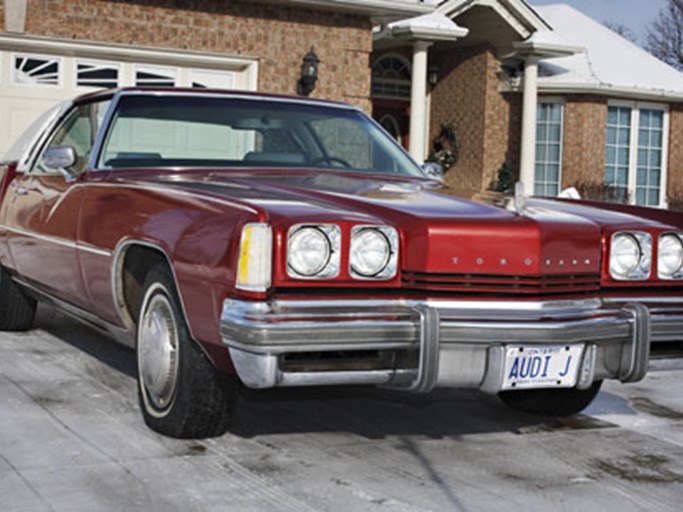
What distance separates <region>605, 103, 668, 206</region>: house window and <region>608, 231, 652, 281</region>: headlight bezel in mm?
15693

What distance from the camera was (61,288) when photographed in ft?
18.2

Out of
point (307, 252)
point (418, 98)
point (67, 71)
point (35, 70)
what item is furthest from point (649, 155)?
point (307, 252)

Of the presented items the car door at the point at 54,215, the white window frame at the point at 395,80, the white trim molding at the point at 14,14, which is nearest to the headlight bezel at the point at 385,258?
the car door at the point at 54,215

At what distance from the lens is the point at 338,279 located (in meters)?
3.80

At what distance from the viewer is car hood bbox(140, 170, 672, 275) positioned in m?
3.91

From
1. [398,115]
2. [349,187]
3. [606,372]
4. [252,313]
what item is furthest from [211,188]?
[398,115]

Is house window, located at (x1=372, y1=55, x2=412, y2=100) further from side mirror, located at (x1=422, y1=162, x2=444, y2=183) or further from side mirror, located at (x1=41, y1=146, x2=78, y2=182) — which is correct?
side mirror, located at (x1=41, y1=146, x2=78, y2=182)

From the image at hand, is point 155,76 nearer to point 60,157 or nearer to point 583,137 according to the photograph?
point 60,157

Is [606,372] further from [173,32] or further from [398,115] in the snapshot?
[398,115]

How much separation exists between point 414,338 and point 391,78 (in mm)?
15385

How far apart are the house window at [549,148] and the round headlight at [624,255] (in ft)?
50.4

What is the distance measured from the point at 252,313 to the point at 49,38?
927cm

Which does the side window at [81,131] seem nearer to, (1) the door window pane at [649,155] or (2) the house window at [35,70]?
(2) the house window at [35,70]

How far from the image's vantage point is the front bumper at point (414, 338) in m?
3.66
